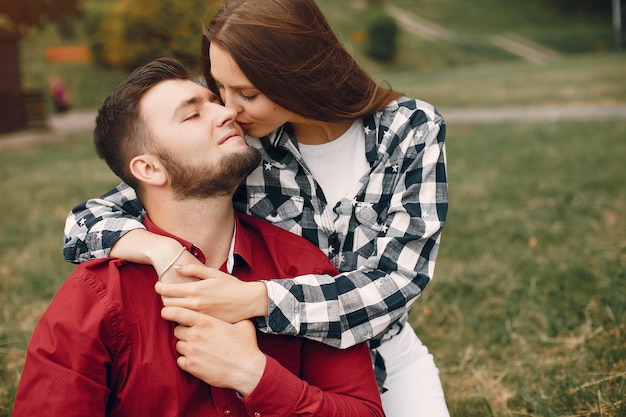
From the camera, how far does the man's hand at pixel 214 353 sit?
179 centimetres

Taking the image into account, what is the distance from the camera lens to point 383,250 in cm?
215

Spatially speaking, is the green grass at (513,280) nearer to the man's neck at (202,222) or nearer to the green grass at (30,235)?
the green grass at (30,235)

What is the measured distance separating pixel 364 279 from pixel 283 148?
66 cm

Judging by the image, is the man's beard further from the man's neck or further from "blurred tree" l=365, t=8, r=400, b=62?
"blurred tree" l=365, t=8, r=400, b=62

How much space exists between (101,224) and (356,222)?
931 millimetres

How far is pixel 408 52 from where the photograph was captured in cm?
3428

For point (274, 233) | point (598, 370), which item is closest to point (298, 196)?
point (274, 233)

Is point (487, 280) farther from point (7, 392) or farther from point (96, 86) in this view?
point (96, 86)

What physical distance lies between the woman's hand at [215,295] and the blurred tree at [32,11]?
16.0m

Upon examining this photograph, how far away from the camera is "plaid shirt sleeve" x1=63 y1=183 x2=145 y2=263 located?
209 centimetres

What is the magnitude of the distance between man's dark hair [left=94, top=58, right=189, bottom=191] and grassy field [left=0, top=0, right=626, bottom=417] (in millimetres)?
1360

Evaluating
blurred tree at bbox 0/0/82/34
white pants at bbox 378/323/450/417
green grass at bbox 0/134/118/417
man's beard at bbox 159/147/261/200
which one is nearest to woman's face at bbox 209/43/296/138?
man's beard at bbox 159/147/261/200

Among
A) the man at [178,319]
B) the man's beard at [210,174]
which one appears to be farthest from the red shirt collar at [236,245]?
the man's beard at [210,174]

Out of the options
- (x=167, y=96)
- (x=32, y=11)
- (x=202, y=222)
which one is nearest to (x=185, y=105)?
(x=167, y=96)
